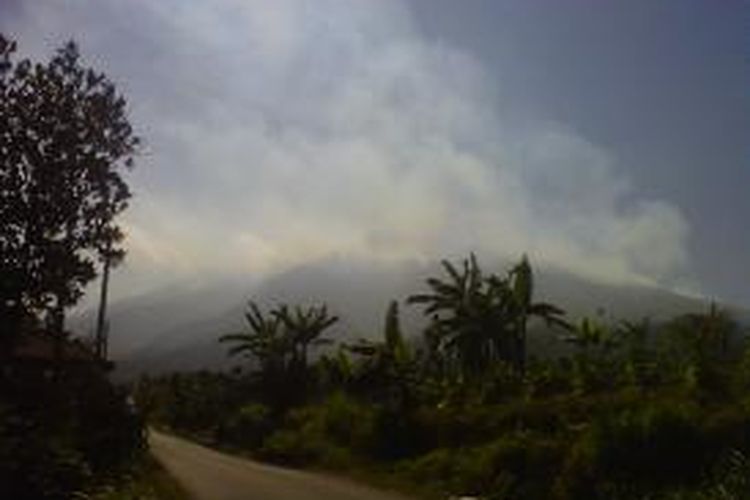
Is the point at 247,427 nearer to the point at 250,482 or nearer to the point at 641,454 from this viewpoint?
the point at 250,482

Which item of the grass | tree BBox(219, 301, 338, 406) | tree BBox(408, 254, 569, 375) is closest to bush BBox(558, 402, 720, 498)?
the grass

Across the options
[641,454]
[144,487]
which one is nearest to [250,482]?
[144,487]

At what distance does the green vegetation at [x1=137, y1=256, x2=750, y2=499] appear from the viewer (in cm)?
2575

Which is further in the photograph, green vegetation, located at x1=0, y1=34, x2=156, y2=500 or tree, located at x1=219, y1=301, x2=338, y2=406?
tree, located at x1=219, y1=301, x2=338, y2=406

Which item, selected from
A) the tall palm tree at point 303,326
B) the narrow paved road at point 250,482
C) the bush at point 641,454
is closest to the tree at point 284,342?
the tall palm tree at point 303,326

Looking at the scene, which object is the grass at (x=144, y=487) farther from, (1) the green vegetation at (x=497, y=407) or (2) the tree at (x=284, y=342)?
(2) the tree at (x=284, y=342)

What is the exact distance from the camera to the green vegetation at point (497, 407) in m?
25.8

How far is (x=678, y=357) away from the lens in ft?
136

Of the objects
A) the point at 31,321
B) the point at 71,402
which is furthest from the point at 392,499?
the point at 31,321

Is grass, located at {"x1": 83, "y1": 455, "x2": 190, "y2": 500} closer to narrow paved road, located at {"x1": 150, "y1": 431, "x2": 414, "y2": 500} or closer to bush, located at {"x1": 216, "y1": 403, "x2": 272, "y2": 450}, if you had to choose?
narrow paved road, located at {"x1": 150, "y1": 431, "x2": 414, "y2": 500}

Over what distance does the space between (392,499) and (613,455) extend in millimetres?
5513

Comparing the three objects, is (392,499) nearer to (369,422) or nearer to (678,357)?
(369,422)

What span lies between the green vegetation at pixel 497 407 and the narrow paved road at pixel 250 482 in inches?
77.9

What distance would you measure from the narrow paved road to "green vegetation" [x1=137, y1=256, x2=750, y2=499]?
1.98m
